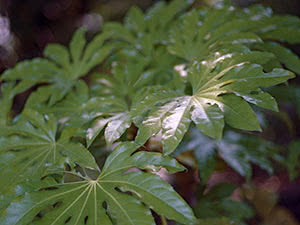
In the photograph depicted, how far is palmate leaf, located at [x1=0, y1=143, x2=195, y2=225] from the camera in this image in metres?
0.63

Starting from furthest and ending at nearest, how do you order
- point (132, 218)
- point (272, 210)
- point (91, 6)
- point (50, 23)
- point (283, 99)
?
point (91, 6) → point (50, 23) → point (272, 210) → point (283, 99) → point (132, 218)

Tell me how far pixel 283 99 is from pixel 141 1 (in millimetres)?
2175

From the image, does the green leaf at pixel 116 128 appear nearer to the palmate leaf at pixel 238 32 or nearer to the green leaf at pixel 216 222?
the palmate leaf at pixel 238 32

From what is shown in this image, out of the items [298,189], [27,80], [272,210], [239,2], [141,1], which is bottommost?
[298,189]

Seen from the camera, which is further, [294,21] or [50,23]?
[50,23]

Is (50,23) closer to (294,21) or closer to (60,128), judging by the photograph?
(60,128)

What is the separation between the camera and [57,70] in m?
1.34

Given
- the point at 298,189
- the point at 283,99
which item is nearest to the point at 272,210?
the point at 298,189

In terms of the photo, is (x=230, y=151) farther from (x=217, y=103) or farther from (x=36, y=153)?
(x=36, y=153)

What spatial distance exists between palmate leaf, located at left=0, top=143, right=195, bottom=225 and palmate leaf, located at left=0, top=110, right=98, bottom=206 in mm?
61

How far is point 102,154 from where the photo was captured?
131 centimetres

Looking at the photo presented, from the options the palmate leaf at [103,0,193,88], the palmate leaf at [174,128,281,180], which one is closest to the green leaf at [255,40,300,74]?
the palmate leaf at [103,0,193,88]

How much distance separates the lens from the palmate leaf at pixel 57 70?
1.21 m

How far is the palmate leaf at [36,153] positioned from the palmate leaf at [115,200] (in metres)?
0.06
